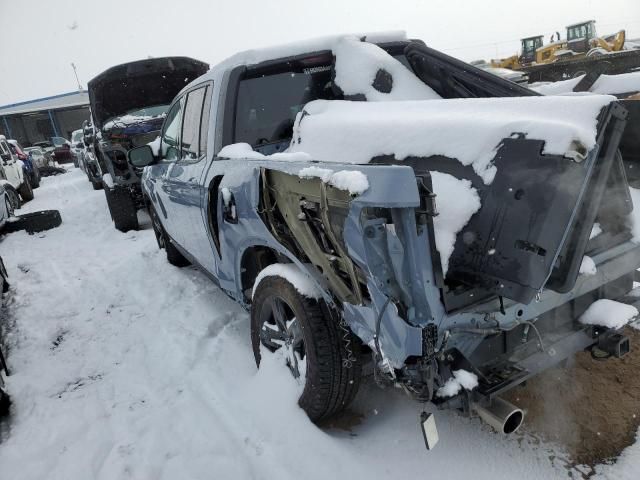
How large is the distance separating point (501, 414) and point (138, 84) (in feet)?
29.0

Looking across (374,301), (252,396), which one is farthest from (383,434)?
(374,301)

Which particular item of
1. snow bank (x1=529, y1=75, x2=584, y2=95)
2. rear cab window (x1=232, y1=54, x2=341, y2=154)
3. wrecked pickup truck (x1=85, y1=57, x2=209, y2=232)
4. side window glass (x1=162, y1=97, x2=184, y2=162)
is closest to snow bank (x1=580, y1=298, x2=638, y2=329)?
snow bank (x1=529, y1=75, x2=584, y2=95)

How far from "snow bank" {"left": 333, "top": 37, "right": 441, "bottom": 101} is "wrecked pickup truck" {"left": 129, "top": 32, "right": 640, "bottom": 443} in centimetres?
2

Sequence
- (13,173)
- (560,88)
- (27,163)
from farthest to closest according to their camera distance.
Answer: (27,163) → (13,173) → (560,88)

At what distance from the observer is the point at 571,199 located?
1.57m

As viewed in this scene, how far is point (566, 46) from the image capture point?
20453mm

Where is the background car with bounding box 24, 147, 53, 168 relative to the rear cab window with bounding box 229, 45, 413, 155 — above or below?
below

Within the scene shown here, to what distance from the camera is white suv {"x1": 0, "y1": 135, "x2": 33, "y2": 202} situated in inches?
488

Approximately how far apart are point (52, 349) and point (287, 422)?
250cm

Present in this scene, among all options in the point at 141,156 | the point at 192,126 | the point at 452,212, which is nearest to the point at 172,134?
the point at 141,156

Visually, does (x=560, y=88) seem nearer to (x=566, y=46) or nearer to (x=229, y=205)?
(x=229, y=205)

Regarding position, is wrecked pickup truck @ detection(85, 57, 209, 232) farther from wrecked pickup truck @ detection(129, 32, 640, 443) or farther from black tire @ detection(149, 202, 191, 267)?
wrecked pickup truck @ detection(129, 32, 640, 443)

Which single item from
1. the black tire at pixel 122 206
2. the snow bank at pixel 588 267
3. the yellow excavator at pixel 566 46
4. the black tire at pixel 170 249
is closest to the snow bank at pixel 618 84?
the snow bank at pixel 588 267

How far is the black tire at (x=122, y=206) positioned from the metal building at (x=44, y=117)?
3993cm
